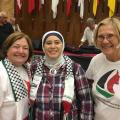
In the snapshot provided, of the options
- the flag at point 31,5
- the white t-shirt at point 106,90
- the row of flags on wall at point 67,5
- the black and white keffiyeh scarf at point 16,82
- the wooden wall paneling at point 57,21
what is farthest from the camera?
the wooden wall paneling at point 57,21

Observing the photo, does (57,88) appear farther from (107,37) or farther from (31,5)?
(31,5)

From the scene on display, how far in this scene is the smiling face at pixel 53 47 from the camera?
2.57 metres

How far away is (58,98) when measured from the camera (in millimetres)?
2523

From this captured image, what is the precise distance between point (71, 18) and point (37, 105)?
796 centimetres

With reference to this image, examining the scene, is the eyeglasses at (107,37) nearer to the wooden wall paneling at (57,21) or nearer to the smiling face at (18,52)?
the smiling face at (18,52)

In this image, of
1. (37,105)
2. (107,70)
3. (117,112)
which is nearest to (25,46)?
(37,105)

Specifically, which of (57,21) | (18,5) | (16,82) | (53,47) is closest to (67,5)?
(57,21)

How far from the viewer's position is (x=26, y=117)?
261 centimetres

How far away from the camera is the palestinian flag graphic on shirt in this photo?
2.39m

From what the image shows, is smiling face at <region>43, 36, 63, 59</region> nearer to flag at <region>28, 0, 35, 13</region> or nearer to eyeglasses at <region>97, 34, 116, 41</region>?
eyeglasses at <region>97, 34, 116, 41</region>

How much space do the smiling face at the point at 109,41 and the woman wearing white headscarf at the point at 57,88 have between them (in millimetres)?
303

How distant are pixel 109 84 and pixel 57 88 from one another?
0.40 m

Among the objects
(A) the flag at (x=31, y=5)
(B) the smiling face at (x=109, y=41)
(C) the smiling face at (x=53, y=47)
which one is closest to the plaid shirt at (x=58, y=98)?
(C) the smiling face at (x=53, y=47)

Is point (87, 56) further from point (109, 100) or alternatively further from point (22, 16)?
point (22, 16)
